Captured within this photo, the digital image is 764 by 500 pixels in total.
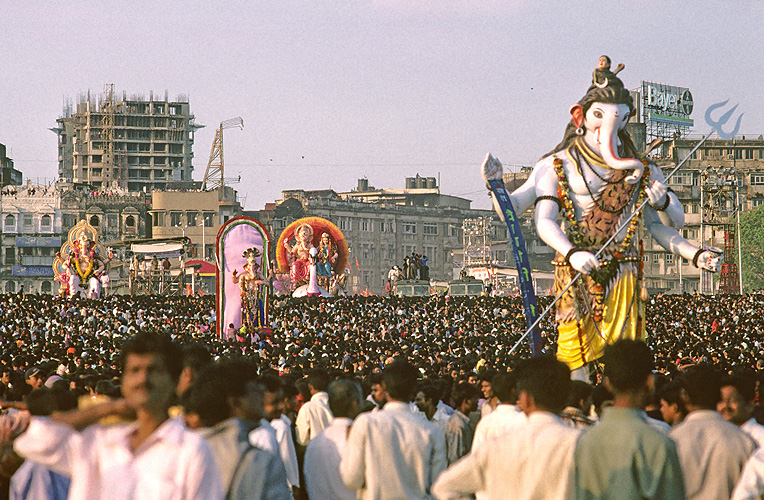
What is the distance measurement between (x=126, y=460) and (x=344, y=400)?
2644 millimetres

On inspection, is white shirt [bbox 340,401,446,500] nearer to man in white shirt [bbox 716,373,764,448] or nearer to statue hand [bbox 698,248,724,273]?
man in white shirt [bbox 716,373,764,448]

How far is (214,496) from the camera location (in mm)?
4543

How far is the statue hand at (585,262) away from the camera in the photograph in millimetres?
10672

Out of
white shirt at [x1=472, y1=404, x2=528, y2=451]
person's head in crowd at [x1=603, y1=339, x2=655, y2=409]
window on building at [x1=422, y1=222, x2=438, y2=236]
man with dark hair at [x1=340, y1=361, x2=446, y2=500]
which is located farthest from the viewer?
window on building at [x1=422, y1=222, x2=438, y2=236]

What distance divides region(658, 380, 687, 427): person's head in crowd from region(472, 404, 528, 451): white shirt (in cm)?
91

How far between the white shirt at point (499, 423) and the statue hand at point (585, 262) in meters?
3.76

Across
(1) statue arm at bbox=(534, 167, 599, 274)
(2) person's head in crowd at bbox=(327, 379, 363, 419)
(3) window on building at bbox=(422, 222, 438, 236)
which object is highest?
(3) window on building at bbox=(422, 222, 438, 236)

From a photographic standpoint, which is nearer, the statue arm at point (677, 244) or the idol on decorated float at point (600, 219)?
the idol on decorated float at point (600, 219)

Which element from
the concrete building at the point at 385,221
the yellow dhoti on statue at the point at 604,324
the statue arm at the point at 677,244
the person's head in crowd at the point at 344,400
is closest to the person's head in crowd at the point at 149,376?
the person's head in crowd at the point at 344,400

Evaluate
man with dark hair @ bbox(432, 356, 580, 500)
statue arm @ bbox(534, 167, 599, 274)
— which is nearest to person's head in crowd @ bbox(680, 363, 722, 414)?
man with dark hair @ bbox(432, 356, 580, 500)

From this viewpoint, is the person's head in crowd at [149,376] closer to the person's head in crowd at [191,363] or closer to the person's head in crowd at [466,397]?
the person's head in crowd at [191,363]

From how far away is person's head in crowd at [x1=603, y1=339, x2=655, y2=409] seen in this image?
5.39 metres

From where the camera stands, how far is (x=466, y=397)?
30.5 feet

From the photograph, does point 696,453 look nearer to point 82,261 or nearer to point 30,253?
point 82,261
